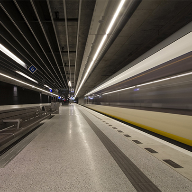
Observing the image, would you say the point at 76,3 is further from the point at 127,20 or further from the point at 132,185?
the point at 132,185

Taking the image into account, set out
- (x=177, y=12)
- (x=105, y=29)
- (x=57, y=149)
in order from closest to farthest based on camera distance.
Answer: (x=57, y=149), (x=177, y=12), (x=105, y=29)

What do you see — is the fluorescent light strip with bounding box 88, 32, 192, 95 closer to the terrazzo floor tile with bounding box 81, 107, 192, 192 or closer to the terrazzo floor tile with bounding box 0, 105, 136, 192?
the terrazzo floor tile with bounding box 81, 107, 192, 192

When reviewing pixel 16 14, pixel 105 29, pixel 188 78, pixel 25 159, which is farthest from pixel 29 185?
pixel 16 14

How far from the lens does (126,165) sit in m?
2.58

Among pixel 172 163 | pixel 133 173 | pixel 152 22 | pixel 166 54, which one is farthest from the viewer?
pixel 152 22

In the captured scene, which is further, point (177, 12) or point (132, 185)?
point (177, 12)

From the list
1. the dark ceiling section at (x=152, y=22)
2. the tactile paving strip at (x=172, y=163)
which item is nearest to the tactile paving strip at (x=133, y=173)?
the tactile paving strip at (x=172, y=163)

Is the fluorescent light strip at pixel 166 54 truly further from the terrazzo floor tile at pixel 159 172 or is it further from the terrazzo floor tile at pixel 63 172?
the terrazzo floor tile at pixel 63 172

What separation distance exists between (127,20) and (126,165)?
3902 millimetres

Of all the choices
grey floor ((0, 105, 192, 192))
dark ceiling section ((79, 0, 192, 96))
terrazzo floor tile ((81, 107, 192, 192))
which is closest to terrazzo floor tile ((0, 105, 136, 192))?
grey floor ((0, 105, 192, 192))

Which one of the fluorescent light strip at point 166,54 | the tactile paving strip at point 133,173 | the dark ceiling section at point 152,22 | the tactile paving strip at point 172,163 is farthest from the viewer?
the dark ceiling section at point 152,22

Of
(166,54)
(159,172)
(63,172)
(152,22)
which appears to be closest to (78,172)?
(63,172)

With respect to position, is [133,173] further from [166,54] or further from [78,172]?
[166,54]

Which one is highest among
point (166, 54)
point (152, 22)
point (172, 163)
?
point (152, 22)
